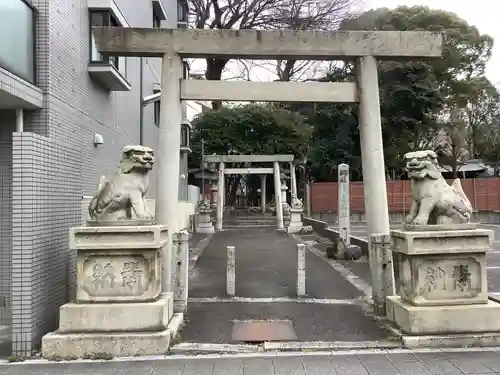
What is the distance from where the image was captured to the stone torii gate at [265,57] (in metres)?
7.59

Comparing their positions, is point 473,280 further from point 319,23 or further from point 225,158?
point 319,23

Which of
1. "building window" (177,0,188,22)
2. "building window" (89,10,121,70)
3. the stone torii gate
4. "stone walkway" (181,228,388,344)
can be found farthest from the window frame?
the stone torii gate

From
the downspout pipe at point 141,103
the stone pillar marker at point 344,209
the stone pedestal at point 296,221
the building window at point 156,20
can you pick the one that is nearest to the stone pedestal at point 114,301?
the downspout pipe at point 141,103

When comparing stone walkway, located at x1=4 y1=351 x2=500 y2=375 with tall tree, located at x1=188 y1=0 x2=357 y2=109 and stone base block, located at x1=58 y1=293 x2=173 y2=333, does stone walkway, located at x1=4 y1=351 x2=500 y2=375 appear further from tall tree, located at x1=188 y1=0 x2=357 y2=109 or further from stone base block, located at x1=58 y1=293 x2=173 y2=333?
tall tree, located at x1=188 y1=0 x2=357 y2=109

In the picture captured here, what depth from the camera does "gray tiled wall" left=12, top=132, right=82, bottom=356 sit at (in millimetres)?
5578

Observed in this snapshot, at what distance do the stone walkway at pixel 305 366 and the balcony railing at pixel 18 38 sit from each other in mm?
3909

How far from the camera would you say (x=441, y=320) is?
598 centimetres

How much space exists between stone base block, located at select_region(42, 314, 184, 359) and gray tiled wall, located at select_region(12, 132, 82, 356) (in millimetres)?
299

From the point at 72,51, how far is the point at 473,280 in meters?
7.49

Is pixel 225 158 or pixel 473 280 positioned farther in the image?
pixel 225 158

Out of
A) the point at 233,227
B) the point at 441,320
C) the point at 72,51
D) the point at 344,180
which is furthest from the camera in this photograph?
the point at 233,227

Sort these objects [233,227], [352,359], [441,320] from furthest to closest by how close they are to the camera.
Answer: [233,227], [441,320], [352,359]

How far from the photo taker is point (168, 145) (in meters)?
7.69

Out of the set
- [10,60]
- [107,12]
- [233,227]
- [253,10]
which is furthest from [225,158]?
[10,60]
